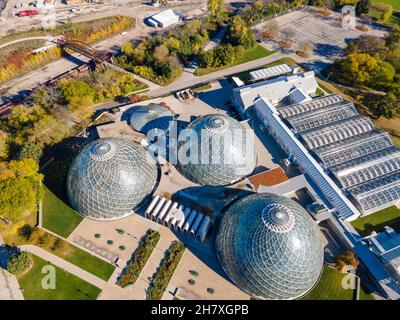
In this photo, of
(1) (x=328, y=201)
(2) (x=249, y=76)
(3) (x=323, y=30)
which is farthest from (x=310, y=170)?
(3) (x=323, y=30)

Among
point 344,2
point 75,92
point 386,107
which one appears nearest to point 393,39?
point 344,2

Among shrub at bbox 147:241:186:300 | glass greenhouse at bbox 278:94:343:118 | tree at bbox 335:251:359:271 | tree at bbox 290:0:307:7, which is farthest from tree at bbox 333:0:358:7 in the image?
shrub at bbox 147:241:186:300

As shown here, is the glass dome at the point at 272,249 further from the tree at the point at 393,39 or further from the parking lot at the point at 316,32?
the tree at the point at 393,39

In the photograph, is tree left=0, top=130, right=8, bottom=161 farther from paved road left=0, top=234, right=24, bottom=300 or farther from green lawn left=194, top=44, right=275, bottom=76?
green lawn left=194, top=44, right=275, bottom=76

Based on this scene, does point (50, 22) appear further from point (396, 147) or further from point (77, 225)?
point (396, 147)

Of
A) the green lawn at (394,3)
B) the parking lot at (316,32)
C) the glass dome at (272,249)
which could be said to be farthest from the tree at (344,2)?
the glass dome at (272,249)
